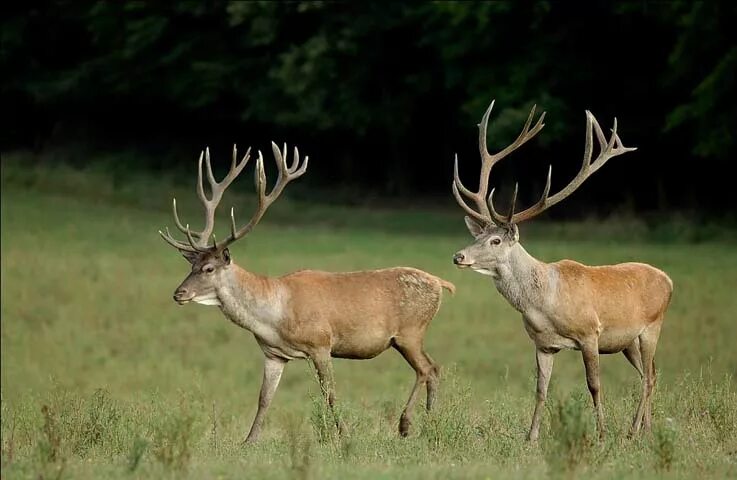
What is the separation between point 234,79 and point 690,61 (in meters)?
14.4

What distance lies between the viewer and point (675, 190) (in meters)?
30.8

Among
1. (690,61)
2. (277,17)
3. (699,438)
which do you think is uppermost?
(277,17)

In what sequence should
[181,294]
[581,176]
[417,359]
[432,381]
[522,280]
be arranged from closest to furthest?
[522,280]
[181,294]
[581,176]
[417,359]
[432,381]

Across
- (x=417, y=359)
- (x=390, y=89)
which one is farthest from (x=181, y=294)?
(x=390, y=89)

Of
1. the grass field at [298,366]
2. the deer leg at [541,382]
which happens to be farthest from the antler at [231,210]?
the deer leg at [541,382]

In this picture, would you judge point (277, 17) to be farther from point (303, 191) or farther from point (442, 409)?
point (442, 409)

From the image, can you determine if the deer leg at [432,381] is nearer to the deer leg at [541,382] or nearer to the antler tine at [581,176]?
the deer leg at [541,382]

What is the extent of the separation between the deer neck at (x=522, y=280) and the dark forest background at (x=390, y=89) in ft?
54.1

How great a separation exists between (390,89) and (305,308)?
25.7 meters

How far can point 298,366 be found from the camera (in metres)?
19.9

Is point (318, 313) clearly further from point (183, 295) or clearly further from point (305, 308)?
point (183, 295)

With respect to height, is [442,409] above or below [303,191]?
below

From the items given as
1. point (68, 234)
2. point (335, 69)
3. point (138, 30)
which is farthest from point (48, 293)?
point (138, 30)

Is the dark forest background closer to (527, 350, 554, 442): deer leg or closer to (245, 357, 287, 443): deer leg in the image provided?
(527, 350, 554, 442): deer leg
